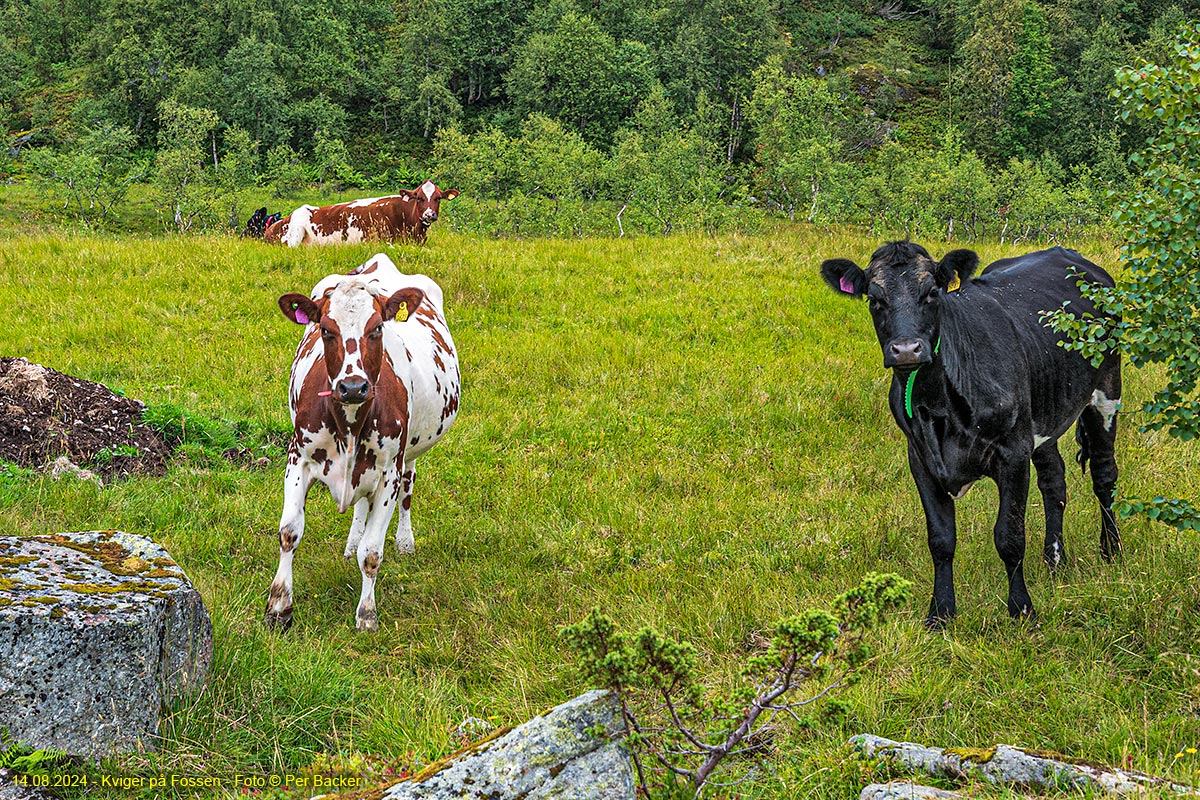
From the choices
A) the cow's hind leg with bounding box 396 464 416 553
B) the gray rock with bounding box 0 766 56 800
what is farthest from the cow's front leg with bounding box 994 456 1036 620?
the gray rock with bounding box 0 766 56 800

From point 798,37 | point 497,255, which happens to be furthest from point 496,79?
point 497,255

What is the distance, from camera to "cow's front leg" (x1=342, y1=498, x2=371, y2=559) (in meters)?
7.00

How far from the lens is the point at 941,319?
6.07 meters

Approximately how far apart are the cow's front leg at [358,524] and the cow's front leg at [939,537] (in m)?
4.00

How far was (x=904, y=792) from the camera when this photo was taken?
3.39 m

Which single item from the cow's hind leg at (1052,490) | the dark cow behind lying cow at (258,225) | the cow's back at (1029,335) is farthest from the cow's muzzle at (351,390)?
the dark cow behind lying cow at (258,225)

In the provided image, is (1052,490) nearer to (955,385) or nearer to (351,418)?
(955,385)

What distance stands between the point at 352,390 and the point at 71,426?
4.18 metres

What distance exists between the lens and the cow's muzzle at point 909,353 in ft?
18.0

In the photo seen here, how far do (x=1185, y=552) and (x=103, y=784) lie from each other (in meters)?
6.78

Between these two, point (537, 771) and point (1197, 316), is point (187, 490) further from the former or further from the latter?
point (1197, 316)

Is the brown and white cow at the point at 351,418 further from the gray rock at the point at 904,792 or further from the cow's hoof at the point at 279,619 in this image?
the gray rock at the point at 904,792

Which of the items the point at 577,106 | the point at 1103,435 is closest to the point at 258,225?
the point at 1103,435

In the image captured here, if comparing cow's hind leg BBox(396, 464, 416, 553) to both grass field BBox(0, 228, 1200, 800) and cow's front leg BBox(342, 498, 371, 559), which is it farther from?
cow's front leg BBox(342, 498, 371, 559)
